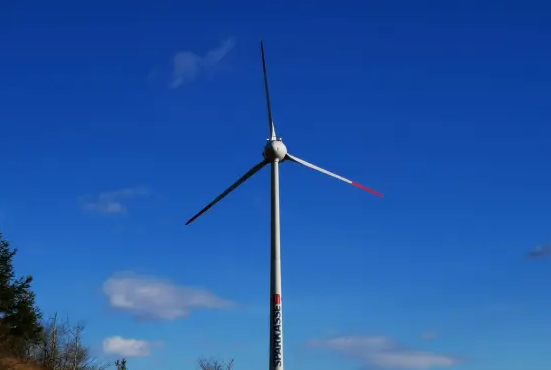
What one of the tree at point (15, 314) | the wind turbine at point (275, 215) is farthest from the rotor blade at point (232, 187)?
the tree at point (15, 314)

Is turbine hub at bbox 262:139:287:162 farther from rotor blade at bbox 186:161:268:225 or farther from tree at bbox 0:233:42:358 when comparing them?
tree at bbox 0:233:42:358

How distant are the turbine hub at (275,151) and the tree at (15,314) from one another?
207ft

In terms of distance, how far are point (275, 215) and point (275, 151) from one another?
582cm

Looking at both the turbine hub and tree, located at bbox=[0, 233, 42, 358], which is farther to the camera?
tree, located at bbox=[0, 233, 42, 358]

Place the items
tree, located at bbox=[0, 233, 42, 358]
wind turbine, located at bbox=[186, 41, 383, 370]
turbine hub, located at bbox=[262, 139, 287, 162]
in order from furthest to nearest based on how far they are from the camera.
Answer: tree, located at bbox=[0, 233, 42, 358], turbine hub, located at bbox=[262, 139, 287, 162], wind turbine, located at bbox=[186, 41, 383, 370]

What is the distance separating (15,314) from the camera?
110 meters

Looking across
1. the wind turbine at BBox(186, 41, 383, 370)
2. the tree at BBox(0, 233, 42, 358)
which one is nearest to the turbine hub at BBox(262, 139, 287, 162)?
the wind turbine at BBox(186, 41, 383, 370)

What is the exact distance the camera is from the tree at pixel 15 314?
10819cm

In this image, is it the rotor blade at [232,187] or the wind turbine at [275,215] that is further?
the rotor blade at [232,187]

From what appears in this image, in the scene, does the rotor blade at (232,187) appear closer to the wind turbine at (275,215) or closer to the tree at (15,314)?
the wind turbine at (275,215)

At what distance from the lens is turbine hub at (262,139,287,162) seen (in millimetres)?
61219

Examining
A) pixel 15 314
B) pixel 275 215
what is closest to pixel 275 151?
pixel 275 215

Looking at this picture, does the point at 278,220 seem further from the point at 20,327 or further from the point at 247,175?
the point at 20,327

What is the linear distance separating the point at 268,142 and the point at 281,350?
59.4 ft
